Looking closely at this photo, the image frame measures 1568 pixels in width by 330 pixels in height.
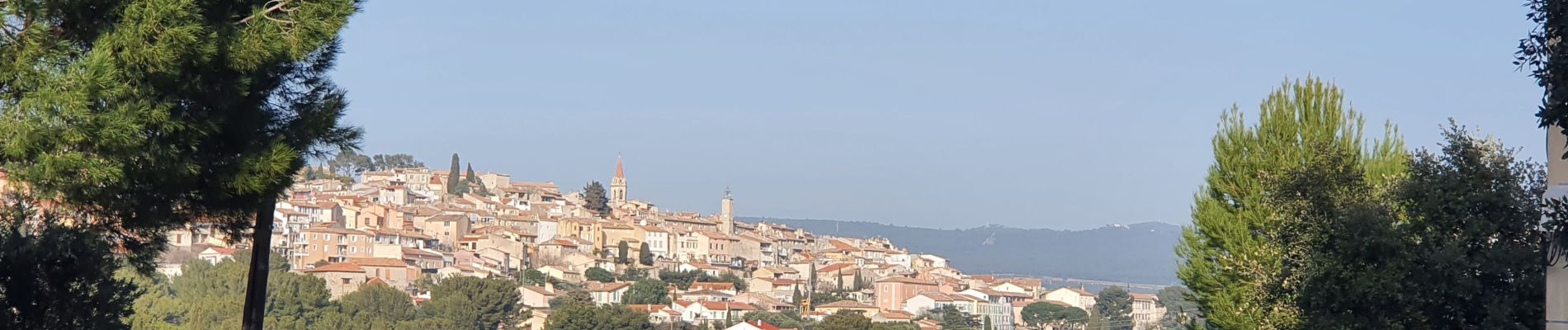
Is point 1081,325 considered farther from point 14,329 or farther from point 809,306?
point 14,329

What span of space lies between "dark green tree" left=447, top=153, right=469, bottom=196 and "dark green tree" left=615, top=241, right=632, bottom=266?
2550 cm

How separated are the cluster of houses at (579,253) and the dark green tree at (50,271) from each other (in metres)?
60.3

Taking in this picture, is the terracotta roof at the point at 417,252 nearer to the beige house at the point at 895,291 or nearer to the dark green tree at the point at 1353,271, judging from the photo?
the beige house at the point at 895,291

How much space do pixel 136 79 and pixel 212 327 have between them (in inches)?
1631

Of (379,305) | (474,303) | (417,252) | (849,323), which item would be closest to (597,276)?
(417,252)

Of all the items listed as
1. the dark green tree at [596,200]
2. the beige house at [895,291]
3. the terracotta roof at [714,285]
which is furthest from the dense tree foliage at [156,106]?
the dark green tree at [596,200]

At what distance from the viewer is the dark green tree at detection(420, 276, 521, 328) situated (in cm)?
5934

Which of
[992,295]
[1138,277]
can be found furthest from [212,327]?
[1138,277]

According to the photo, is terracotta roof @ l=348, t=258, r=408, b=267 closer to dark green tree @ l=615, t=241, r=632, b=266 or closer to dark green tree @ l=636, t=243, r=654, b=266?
dark green tree @ l=615, t=241, r=632, b=266

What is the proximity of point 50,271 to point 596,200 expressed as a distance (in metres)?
123

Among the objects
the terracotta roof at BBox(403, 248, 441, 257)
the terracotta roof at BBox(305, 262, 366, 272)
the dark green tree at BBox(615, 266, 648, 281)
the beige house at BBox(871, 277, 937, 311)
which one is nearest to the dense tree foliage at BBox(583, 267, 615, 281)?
the dark green tree at BBox(615, 266, 648, 281)

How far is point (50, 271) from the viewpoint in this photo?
693 cm

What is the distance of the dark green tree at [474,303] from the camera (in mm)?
59344

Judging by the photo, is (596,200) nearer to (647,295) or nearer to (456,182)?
(456,182)
